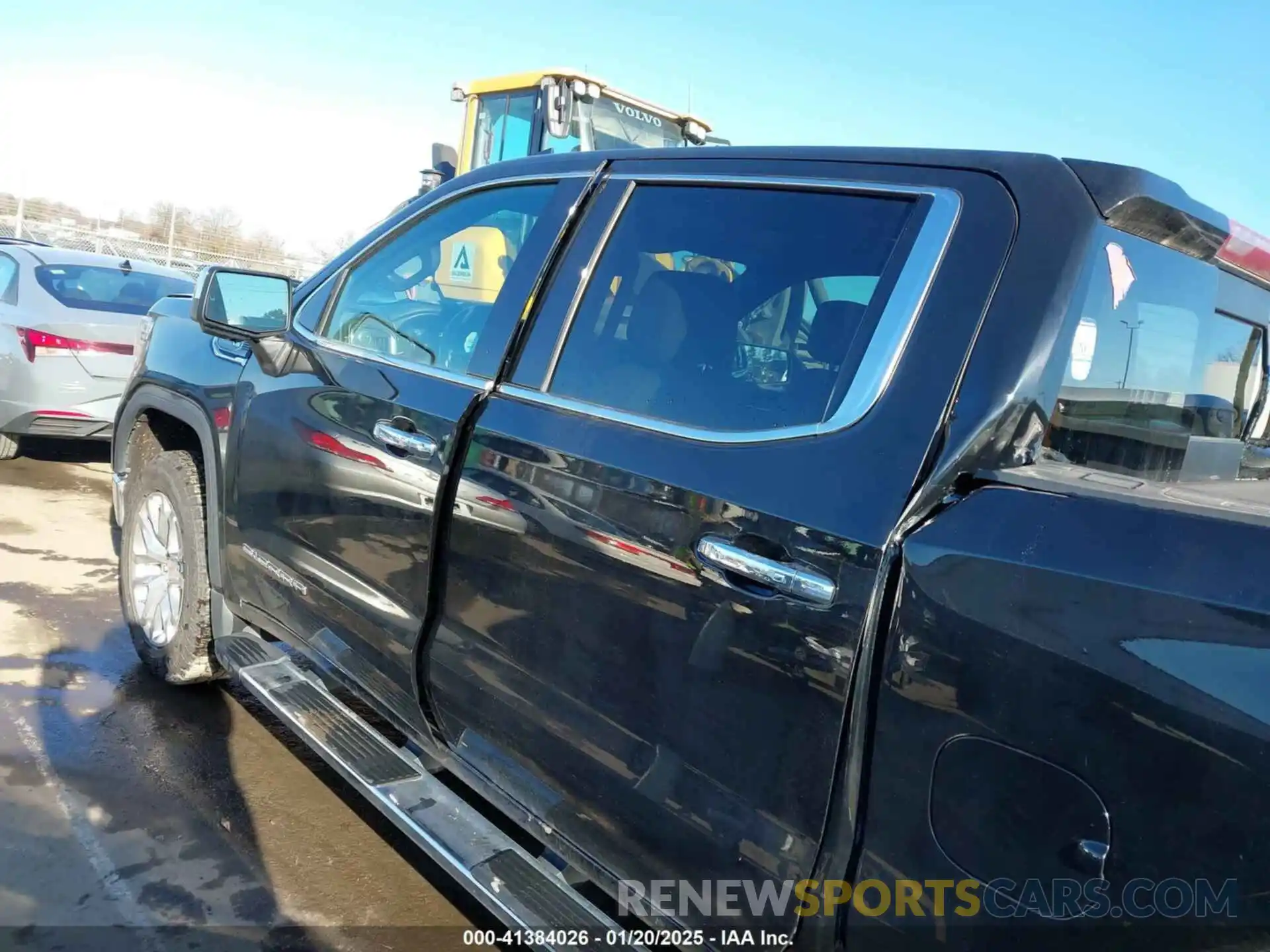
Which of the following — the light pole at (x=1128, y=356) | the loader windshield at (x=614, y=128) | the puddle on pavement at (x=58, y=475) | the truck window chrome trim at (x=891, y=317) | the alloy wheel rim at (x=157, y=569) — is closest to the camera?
the truck window chrome trim at (x=891, y=317)

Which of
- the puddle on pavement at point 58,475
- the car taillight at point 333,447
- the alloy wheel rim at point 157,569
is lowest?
the puddle on pavement at point 58,475

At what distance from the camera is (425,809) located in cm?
222

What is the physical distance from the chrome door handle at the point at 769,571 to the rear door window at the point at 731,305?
0.25 m

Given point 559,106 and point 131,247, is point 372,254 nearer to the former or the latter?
point 559,106

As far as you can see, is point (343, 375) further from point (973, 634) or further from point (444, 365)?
point (973, 634)

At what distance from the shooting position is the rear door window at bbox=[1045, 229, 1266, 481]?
159cm

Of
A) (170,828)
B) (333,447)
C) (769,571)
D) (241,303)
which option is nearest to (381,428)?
(333,447)

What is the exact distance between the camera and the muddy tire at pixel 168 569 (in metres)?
3.34

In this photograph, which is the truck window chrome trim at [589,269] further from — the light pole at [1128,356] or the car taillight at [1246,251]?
the car taillight at [1246,251]

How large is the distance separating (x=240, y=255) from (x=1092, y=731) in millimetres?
31793

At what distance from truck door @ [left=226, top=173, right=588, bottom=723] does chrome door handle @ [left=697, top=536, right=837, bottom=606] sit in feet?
1.76

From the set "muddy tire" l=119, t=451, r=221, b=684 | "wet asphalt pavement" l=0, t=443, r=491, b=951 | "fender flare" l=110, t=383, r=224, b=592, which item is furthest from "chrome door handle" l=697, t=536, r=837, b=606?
"muddy tire" l=119, t=451, r=221, b=684

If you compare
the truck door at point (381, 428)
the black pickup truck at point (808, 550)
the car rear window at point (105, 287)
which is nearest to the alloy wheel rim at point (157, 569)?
the truck door at point (381, 428)

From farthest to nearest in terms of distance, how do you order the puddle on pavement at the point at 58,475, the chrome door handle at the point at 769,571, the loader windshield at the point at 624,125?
the loader windshield at the point at 624,125 < the puddle on pavement at the point at 58,475 < the chrome door handle at the point at 769,571
